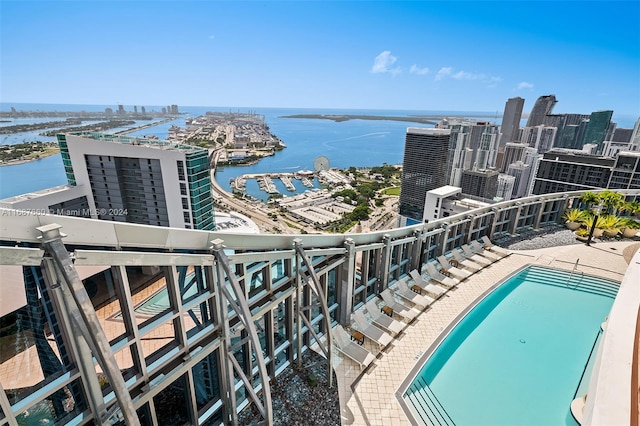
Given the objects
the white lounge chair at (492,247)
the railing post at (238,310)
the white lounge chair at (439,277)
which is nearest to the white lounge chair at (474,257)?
the white lounge chair at (492,247)

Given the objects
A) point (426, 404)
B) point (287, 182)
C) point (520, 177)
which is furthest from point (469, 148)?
point (426, 404)

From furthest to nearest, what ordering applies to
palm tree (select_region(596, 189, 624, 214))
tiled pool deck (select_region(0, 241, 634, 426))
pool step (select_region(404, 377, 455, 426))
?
palm tree (select_region(596, 189, 624, 214)) → pool step (select_region(404, 377, 455, 426)) → tiled pool deck (select_region(0, 241, 634, 426))

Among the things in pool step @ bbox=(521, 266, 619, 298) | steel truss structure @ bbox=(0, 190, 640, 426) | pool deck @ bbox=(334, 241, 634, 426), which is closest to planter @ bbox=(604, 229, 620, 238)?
pool deck @ bbox=(334, 241, 634, 426)

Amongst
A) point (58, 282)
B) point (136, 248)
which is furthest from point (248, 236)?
point (58, 282)

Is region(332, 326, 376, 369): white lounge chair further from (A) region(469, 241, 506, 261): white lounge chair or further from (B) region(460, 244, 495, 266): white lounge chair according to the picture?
(A) region(469, 241, 506, 261): white lounge chair

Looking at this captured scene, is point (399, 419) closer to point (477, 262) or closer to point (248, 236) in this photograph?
point (248, 236)

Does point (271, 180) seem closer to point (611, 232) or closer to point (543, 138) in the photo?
point (611, 232)
